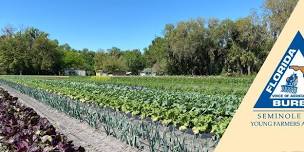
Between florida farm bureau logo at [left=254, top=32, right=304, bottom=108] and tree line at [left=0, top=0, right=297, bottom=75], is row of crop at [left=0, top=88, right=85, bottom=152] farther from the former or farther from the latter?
tree line at [left=0, top=0, right=297, bottom=75]

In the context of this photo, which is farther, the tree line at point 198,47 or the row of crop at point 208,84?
the tree line at point 198,47

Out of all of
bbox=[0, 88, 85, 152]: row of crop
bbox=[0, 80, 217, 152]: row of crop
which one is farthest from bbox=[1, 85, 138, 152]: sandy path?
bbox=[0, 88, 85, 152]: row of crop

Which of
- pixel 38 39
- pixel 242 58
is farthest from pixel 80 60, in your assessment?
pixel 242 58

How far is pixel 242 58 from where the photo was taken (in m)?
71.5

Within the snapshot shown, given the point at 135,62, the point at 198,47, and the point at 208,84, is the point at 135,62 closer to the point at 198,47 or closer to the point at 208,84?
the point at 198,47

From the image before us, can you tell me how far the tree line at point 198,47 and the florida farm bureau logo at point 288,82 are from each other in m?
49.5

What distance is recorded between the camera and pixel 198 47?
257 ft

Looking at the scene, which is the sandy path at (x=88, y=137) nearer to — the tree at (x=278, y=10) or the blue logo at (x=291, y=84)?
the blue logo at (x=291, y=84)

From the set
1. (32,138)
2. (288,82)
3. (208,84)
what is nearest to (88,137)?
(32,138)

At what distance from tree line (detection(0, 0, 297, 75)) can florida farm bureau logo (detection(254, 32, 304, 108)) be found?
162 feet

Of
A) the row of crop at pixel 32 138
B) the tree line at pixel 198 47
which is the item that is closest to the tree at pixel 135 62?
the tree line at pixel 198 47

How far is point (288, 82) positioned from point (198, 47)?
74369mm

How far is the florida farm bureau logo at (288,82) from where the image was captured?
4512 millimetres

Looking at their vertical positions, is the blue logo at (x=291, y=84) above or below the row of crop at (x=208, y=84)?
above
